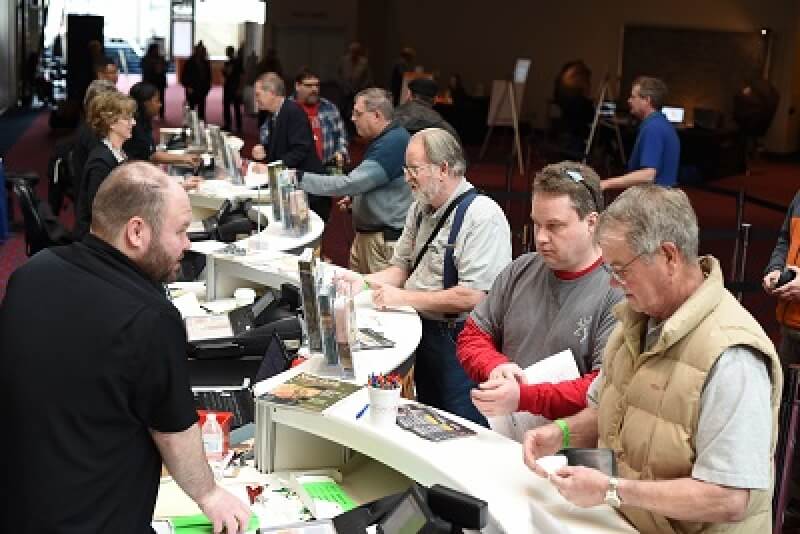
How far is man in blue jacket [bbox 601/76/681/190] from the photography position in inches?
311

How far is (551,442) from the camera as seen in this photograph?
9.29 feet

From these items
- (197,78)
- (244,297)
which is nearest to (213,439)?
(244,297)

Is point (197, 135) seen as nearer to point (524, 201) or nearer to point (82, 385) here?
point (524, 201)

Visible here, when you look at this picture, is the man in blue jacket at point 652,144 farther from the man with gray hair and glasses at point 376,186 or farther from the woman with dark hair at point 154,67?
the woman with dark hair at point 154,67

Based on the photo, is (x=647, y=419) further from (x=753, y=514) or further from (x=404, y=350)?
(x=404, y=350)

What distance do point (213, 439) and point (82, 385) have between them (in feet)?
3.28

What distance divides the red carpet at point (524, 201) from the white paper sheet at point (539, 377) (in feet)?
5.44

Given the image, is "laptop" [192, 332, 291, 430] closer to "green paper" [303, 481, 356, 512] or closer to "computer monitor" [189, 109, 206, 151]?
"green paper" [303, 481, 356, 512]

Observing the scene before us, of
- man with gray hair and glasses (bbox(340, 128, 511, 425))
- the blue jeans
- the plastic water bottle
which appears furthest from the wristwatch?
the blue jeans

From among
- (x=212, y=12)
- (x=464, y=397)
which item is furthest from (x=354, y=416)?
(x=212, y=12)

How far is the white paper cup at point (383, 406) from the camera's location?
3.15 m

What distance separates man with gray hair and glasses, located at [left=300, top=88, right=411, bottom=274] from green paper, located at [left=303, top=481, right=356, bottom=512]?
3.04 m

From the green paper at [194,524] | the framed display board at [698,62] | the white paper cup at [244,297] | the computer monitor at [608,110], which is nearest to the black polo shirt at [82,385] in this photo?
the green paper at [194,524]

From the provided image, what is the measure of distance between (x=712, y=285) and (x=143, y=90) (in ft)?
26.6
